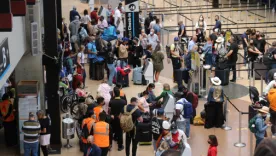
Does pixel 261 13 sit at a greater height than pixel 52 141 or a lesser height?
greater

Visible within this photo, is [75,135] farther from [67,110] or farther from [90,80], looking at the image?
[90,80]

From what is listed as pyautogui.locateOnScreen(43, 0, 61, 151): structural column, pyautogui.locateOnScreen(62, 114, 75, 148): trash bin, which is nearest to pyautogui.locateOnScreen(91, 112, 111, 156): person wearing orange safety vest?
pyautogui.locateOnScreen(62, 114, 75, 148): trash bin

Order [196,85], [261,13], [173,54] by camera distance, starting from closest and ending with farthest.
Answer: [196,85]
[173,54]
[261,13]

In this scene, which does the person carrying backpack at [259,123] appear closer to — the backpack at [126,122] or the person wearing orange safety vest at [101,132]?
the backpack at [126,122]

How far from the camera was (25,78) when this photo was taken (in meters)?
15.0

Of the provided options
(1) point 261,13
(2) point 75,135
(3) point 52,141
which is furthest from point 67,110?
(1) point 261,13

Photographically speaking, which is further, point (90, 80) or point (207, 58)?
point (90, 80)

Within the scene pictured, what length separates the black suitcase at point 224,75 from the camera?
2103cm

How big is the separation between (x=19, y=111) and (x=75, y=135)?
→ 2500 millimetres

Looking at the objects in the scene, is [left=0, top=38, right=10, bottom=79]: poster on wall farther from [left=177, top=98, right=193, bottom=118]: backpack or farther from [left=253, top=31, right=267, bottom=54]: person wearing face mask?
[left=253, top=31, right=267, bottom=54]: person wearing face mask

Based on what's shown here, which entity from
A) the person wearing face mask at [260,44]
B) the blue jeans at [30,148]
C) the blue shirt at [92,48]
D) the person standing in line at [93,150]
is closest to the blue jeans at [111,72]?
the blue shirt at [92,48]

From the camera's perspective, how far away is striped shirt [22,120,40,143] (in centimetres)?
1331

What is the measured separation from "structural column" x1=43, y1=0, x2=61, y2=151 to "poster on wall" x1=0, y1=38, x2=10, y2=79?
146 inches

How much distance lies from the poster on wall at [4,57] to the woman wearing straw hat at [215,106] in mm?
6752
